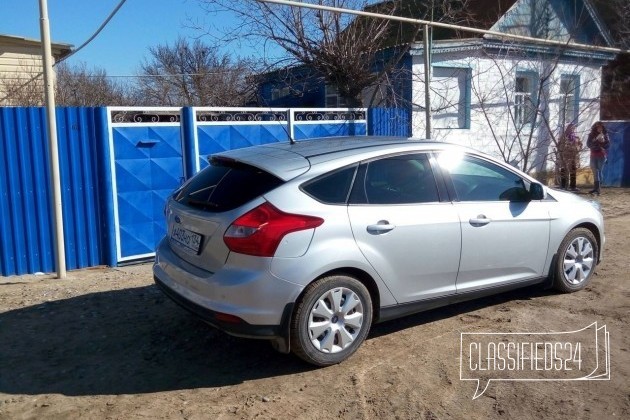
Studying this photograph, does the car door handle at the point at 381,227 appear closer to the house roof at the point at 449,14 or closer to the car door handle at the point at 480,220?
the car door handle at the point at 480,220

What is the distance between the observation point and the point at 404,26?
12883 mm

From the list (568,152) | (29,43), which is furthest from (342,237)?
(29,43)

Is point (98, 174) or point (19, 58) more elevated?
point (19, 58)

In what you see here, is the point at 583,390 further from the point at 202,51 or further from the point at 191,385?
the point at 202,51

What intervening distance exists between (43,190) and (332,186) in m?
4.08

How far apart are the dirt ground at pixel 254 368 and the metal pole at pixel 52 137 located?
712 mm

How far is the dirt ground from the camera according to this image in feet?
11.6

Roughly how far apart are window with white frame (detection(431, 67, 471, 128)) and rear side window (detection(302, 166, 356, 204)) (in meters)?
8.27

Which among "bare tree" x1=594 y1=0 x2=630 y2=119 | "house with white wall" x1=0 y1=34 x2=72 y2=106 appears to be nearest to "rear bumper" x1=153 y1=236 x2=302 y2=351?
"house with white wall" x1=0 y1=34 x2=72 y2=106

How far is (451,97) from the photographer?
A: 41.8 ft

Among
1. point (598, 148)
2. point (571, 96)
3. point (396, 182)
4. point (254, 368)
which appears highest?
point (571, 96)

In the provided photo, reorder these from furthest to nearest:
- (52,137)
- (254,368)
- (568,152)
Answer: (568,152) < (52,137) < (254,368)

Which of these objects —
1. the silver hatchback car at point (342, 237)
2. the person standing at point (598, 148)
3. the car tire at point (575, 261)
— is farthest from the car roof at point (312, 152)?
the person standing at point (598, 148)

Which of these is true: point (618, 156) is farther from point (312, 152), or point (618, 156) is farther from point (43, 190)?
point (43, 190)
